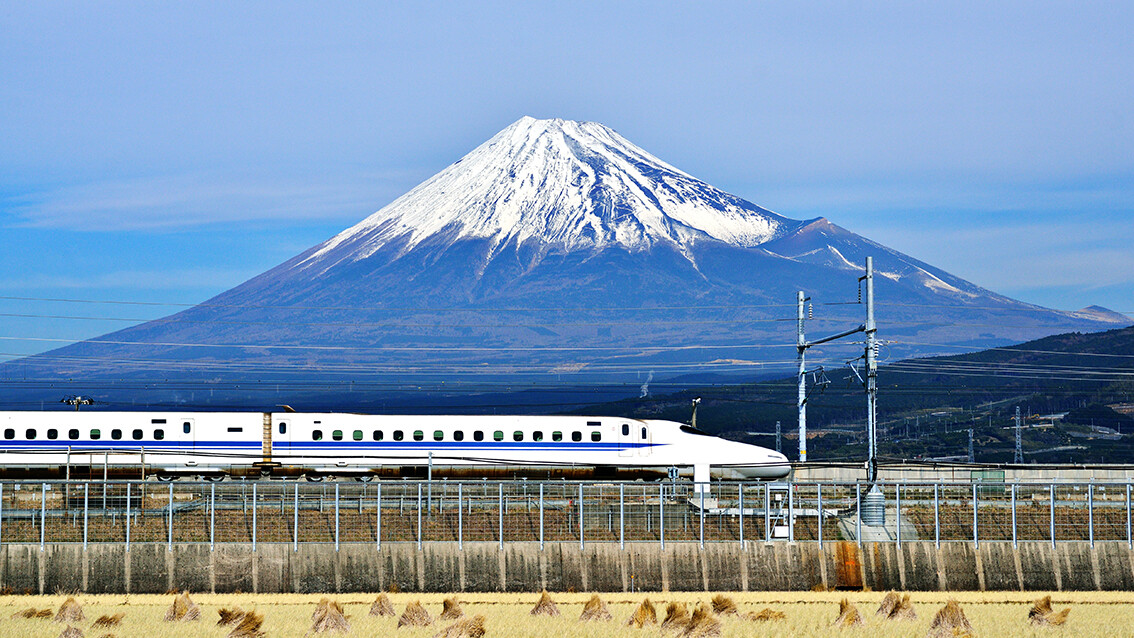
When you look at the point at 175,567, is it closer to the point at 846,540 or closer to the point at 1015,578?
the point at 846,540

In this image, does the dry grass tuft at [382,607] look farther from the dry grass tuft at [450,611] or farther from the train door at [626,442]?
the train door at [626,442]

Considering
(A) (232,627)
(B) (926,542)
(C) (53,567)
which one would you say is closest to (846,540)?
(B) (926,542)

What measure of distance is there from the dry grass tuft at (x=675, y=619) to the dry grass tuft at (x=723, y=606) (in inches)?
67.2

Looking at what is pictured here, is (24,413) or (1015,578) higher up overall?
(24,413)

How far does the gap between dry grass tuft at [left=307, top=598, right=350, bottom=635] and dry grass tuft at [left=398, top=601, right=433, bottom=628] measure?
147 cm

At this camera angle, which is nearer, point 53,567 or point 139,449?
point 53,567

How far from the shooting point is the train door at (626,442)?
72188 mm

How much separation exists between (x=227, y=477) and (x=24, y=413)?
33.4 feet

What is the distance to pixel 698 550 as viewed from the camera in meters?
45.9

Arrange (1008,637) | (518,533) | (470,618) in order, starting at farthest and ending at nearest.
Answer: (518,533) < (470,618) < (1008,637)

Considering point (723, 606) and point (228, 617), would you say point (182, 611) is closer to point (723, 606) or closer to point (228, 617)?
point (228, 617)

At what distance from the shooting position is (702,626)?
36.3 m

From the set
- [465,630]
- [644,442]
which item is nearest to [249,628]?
[465,630]

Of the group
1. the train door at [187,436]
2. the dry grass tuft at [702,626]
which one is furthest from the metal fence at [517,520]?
the train door at [187,436]
